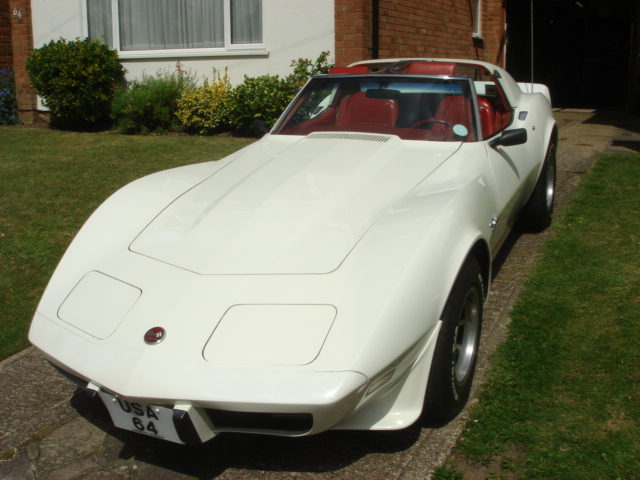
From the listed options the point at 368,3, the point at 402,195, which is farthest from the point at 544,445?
the point at 368,3

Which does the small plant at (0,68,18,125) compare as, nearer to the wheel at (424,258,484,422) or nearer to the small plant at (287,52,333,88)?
the small plant at (287,52,333,88)

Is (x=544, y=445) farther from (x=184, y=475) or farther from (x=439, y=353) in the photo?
(x=184, y=475)

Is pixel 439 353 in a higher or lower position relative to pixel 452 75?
lower

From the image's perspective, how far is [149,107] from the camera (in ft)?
32.5

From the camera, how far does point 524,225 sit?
5629mm

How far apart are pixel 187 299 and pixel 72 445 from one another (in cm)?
87

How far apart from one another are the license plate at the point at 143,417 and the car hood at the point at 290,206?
0.60 metres

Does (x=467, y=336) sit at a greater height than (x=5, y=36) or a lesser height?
lesser

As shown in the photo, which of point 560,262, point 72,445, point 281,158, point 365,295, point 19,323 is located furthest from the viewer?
point 560,262

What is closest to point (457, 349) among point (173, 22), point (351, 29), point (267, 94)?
point (267, 94)

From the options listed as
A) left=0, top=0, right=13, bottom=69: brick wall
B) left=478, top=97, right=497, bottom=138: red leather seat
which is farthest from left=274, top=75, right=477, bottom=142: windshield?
left=0, top=0, right=13, bottom=69: brick wall

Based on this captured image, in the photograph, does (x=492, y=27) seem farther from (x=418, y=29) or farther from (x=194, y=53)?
(x=194, y=53)

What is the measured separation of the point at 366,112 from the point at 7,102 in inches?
355

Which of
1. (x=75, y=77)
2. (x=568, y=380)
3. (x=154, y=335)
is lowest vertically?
(x=568, y=380)
